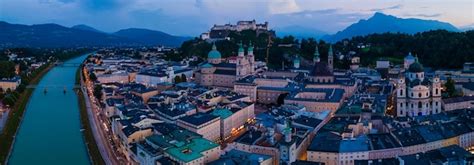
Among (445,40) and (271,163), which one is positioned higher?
(445,40)

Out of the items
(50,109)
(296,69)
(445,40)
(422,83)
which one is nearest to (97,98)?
(50,109)

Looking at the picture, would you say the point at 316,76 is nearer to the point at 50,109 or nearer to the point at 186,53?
the point at 50,109

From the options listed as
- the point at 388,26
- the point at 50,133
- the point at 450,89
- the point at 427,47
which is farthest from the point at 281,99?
the point at 388,26

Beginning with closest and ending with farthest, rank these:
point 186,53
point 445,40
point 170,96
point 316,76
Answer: point 170,96, point 316,76, point 445,40, point 186,53

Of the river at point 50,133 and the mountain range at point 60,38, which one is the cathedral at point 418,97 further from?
the mountain range at point 60,38

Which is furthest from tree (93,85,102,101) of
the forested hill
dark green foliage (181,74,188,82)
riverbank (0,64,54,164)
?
the forested hill

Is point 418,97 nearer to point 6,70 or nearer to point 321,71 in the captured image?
point 321,71
